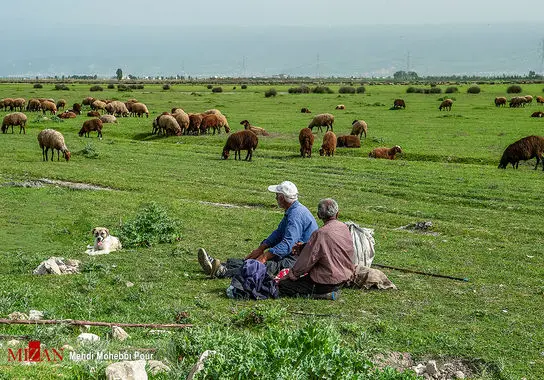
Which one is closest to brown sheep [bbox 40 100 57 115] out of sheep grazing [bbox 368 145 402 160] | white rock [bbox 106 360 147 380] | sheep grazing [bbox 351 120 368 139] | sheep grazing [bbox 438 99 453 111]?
sheep grazing [bbox 351 120 368 139]

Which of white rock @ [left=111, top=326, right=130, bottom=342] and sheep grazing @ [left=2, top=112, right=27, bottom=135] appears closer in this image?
white rock @ [left=111, top=326, right=130, bottom=342]

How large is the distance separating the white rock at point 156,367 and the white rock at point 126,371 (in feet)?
1.31

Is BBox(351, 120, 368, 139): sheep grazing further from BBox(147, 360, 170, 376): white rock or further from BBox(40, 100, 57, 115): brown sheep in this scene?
BBox(147, 360, 170, 376): white rock

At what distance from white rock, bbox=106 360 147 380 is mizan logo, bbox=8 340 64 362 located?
116cm

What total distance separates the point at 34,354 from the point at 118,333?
50.5 inches

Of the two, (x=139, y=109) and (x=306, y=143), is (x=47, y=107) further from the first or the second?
(x=306, y=143)

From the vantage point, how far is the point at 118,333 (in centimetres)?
830

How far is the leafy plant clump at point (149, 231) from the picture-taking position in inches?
568

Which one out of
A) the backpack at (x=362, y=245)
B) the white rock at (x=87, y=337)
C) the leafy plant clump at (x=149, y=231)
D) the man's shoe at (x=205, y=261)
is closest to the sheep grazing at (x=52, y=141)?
the leafy plant clump at (x=149, y=231)

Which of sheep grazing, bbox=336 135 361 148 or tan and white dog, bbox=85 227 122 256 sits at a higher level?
A: sheep grazing, bbox=336 135 361 148

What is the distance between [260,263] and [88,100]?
180 ft

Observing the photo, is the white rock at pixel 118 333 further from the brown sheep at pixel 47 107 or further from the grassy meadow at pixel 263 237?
the brown sheep at pixel 47 107

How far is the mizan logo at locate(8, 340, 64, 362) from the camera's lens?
22.8 ft

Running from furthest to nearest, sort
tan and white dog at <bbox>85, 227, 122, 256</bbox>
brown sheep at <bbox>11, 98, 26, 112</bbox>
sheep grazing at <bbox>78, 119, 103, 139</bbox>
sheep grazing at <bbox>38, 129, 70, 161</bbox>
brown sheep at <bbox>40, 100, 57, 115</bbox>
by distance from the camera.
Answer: brown sheep at <bbox>11, 98, 26, 112</bbox> → brown sheep at <bbox>40, 100, 57, 115</bbox> → sheep grazing at <bbox>78, 119, 103, 139</bbox> → sheep grazing at <bbox>38, 129, 70, 161</bbox> → tan and white dog at <bbox>85, 227, 122, 256</bbox>
